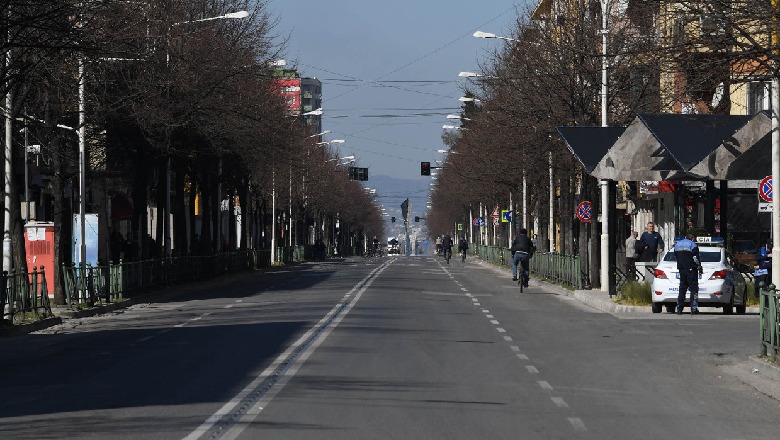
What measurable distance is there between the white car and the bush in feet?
6.06

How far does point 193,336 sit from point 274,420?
12.1 meters

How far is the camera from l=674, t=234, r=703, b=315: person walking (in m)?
30.9

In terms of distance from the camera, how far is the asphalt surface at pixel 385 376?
13016 mm

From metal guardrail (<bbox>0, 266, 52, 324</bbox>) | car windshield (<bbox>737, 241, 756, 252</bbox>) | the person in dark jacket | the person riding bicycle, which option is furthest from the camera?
car windshield (<bbox>737, 241, 756, 252</bbox>)

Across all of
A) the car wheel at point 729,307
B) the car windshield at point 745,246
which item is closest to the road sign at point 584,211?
the car windshield at point 745,246

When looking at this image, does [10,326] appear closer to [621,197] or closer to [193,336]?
[193,336]

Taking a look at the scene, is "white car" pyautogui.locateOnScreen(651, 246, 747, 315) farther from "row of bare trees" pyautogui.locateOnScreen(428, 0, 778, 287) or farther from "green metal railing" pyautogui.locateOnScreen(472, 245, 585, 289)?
"green metal railing" pyautogui.locateOnScreen(472, 245, 585, 289)

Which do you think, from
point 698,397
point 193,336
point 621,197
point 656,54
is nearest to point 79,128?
point 193,336

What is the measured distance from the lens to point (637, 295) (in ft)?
114

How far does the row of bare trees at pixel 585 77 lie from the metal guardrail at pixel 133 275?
40.8 ft

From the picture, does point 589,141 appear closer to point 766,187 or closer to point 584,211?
point 766,187

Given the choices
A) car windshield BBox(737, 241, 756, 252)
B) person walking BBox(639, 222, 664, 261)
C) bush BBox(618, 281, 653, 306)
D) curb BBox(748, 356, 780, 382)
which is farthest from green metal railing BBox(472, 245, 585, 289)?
curb BBox(748, 356, 780, 382)

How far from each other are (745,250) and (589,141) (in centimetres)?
1617

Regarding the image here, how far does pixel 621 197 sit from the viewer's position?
7919cm
